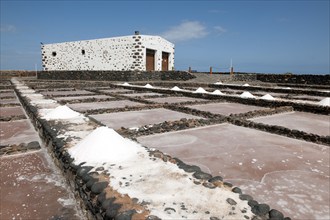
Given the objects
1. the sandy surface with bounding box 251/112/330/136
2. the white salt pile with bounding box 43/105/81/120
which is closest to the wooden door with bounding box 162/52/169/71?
the sandy surface with bounding box 251/112/330/136

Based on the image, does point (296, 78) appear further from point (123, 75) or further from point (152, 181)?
point (152, 181)

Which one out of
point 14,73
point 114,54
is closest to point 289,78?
point 114,54

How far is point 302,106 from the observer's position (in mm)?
6035

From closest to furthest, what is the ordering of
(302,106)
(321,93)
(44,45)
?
(302,106) → (321,93) → (44,45)

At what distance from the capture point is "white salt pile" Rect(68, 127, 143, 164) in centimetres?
208

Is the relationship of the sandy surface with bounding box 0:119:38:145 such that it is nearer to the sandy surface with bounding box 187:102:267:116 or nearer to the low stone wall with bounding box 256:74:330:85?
the sandy surface with bounding box 187:102:267:116

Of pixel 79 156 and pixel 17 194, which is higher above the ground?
pixel 79 156

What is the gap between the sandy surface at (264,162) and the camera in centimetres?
198

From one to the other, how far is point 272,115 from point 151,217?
15.8 ft

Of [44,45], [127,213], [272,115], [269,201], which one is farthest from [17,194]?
[44,45]

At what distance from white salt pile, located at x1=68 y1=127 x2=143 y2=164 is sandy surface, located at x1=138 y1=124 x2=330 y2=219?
82 centimetres

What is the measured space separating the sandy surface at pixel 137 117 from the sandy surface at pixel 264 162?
860 mm

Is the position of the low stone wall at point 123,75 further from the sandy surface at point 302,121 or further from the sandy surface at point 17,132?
the sandy surface at point 17,132

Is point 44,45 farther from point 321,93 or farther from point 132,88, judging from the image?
point 321,93
